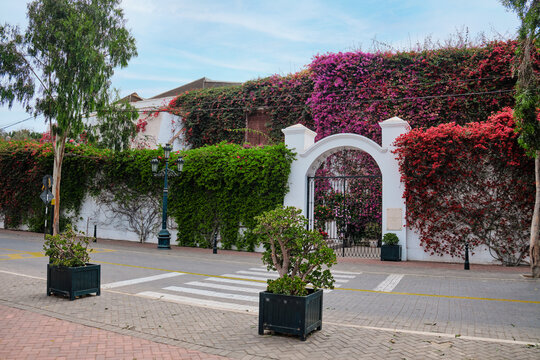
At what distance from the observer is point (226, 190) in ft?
58.7

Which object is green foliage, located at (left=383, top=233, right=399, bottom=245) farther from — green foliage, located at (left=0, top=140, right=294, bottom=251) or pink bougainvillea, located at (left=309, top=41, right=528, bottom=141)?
pink bougainvillea, located at (left=309, top=41, right=528, bottom=141)

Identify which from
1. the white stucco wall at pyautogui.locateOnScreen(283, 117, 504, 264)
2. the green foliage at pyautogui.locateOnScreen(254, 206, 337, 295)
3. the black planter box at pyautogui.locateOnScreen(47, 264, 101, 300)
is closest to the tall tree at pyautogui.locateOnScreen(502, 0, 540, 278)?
the white stucco wall at pyautogui.locateOnScreen(283, 117, 504, 264)

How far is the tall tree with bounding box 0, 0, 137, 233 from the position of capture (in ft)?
65.6

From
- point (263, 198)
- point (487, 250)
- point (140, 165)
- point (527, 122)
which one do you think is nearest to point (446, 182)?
point (487, 250)

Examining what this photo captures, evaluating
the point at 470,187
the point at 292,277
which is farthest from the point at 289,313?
the point at 470,187

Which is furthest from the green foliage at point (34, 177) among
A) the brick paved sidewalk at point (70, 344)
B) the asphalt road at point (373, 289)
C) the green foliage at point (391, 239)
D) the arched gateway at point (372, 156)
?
the brick paved sidewalk at point (70, 344)

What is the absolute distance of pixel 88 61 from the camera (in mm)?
20219

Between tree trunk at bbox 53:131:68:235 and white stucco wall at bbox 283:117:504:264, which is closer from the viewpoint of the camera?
white stucco wall at bbox 283:117:504:264

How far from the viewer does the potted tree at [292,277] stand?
5.41 meters

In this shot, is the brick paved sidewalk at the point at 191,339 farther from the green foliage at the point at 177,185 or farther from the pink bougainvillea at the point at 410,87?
the pink bougainvillea at the point at 410,87

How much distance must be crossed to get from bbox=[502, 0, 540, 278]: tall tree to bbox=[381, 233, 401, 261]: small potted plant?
4274 millimetres

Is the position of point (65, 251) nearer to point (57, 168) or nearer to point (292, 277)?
point (292, 277)

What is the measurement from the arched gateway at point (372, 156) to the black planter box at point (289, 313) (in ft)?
32.3

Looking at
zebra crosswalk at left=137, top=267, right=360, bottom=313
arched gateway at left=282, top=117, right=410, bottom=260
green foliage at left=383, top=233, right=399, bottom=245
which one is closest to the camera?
zebra crosswalk at left=137, top=267, right=360, bottom=313
